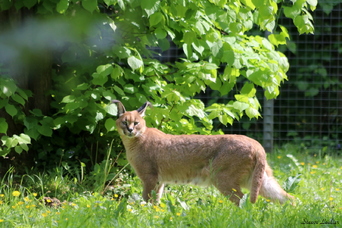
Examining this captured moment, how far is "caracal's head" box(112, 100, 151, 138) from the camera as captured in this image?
17.3 ft

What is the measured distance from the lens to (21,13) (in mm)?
5824

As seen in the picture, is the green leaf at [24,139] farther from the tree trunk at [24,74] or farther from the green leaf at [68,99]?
the tree trunk at [24,74]

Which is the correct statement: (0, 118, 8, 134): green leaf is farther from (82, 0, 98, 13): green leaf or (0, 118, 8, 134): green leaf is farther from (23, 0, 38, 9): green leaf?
(82, 0, 98, 13): green leaf

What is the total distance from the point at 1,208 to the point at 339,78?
713 centimetres

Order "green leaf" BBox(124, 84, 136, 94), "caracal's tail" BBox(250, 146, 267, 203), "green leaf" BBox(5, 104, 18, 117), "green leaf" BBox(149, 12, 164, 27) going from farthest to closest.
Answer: "green leaf" BBox(124, 84, 136, 94), "green leaf" BBox(5, 104, 18, 117), "green leaf" BBox(149, 12, 164, 27), "caracal's tail" BBox(250, 146, 267, 203)

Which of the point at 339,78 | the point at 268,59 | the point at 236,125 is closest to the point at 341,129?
the point at 339,78

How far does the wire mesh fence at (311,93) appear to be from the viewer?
367 inches

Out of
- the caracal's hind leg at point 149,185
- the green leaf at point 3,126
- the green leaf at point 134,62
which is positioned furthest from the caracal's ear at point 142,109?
the green leaf at point 3,126

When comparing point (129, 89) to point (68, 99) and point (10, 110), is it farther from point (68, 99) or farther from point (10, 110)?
point (10, 110)

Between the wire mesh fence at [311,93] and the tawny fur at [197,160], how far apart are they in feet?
13.2

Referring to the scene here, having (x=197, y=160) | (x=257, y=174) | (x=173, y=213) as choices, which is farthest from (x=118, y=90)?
(x=173, y=213)

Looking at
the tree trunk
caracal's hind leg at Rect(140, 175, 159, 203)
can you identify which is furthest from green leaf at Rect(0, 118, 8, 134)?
caracal's hind leg at Rect(140, 175, 159, 203)

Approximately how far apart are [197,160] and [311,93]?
16.8 ft

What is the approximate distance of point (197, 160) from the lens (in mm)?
5074
